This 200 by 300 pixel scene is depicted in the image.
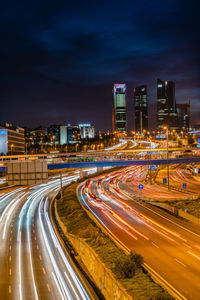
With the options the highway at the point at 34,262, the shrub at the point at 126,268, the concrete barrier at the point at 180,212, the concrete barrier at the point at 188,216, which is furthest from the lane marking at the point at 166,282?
the concrete barrier at the point at 180,212

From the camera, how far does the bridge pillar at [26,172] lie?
33.4 metres

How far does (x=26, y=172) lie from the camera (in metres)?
33.4

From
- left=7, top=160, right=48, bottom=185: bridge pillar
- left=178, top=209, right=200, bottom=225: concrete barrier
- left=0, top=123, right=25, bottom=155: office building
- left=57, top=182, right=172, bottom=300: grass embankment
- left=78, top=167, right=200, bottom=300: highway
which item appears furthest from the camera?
left=0, top=123, right=25, bottom=155: office building

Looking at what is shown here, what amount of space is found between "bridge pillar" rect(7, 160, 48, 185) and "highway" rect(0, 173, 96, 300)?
19.3 feet

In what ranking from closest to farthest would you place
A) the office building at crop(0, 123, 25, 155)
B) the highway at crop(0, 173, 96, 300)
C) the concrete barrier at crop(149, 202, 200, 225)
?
the highway at crop(0, 173, 96, 300)
the concrete barrier at crop(149, 202, 200, 225)
the office building at crop(0, 123, 25, 155)

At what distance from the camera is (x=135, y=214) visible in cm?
3694

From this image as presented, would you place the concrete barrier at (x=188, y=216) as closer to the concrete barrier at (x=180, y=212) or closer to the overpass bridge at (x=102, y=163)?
the concrete barrier at (x=180, y=212)

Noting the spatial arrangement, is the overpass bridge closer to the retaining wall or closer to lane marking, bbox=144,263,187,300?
the retaining wall

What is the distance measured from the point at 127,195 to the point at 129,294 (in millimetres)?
37570

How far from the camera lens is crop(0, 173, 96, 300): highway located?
62.8ft

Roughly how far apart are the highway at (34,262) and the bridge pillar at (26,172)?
5.89m

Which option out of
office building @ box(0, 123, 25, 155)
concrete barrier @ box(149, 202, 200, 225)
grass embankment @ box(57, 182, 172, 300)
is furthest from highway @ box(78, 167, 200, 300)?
office building @ box(0, 123, 25, 155)

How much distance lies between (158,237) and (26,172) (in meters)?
16.3

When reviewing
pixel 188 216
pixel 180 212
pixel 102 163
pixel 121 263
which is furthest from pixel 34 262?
pixel 102 163
